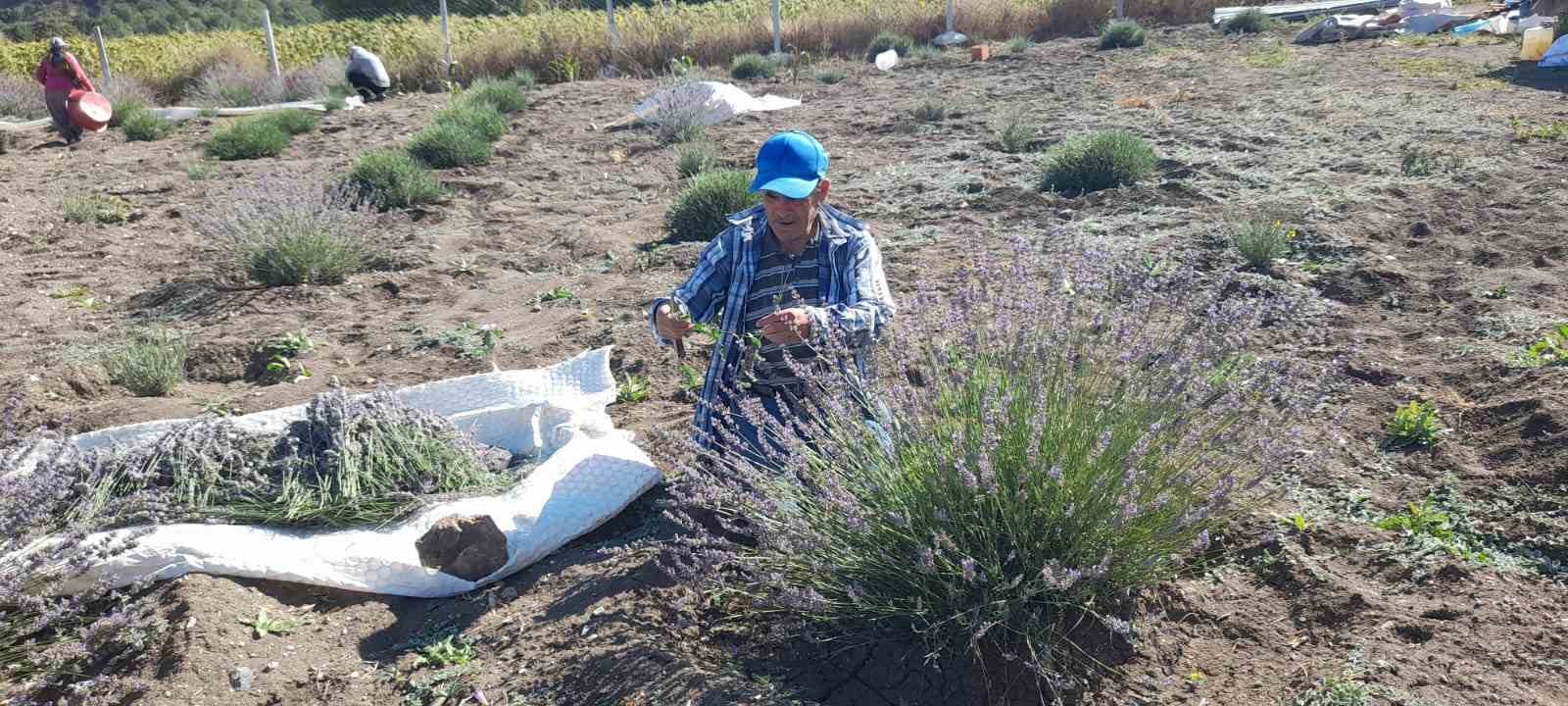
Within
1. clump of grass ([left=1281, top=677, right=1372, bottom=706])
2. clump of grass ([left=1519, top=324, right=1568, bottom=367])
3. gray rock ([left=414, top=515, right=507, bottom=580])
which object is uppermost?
clump of grass ([left=1519, top=324, right=1568, bottom=367])

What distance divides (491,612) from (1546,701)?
2401mm

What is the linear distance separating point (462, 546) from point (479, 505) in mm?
258

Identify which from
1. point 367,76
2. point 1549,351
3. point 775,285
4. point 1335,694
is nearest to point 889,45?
point 367,76

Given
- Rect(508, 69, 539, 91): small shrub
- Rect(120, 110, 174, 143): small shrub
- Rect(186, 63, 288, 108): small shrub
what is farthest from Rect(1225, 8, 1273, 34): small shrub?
Rect(120, 110, 174, 143): small shrub

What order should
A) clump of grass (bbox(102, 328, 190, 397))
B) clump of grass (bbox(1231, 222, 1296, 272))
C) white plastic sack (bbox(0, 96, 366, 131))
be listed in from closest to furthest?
clump of grass (bbox(102, 328, 190, 397)), clump of grass (bbox(1231, 222, 1296, 272)), white plastic sack (bbox(0, 96, 366, 131))

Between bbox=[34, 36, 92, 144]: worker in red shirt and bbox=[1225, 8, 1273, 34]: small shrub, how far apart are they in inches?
565

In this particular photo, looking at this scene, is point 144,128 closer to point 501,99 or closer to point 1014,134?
point 501,99

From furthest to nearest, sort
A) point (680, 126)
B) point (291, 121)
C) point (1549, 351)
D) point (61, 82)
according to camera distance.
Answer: point (61, 82)
point (291, 121)
point (680, 126)
point (1549, 351)

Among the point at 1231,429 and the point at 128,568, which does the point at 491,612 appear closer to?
the point at 128,568

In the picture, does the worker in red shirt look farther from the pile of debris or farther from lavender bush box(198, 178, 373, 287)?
the pile of debris

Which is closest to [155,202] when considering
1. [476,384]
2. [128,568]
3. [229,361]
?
[229,361]

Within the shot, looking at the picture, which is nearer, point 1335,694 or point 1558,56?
point 1335,694

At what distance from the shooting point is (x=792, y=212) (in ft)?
9.74

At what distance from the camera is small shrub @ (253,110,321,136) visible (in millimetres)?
10961
